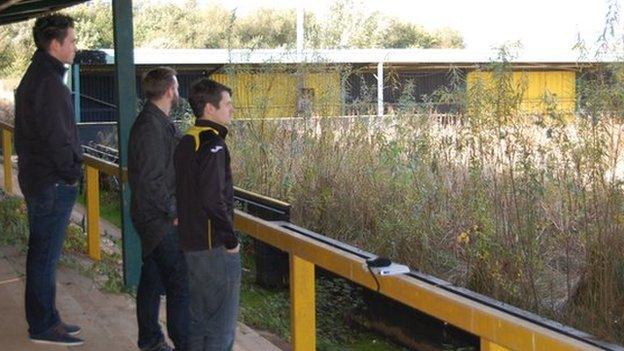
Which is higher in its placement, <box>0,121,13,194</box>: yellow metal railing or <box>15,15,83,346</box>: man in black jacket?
<box>15,15,83,346</box>: man in black jacket

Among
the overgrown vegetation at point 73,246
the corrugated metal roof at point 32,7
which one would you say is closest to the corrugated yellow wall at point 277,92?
the corrugated metal roof at point 32,7

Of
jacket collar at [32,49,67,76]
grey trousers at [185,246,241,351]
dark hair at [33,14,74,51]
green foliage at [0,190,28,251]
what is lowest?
green foliage at [0,190,28,251]

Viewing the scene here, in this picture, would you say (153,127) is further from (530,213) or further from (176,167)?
(530,213)

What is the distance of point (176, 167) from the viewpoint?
383cm

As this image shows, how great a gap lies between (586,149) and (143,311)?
266 centimetres

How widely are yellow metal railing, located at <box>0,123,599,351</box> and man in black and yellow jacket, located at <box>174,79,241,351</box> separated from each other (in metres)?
0.26

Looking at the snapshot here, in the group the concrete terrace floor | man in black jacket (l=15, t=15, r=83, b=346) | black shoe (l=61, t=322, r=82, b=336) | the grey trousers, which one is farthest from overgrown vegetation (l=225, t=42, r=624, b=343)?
man in black jacket (l=15, t=15, r=83, b=346)

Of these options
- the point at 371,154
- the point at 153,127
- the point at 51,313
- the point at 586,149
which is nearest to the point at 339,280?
the point at 371,154

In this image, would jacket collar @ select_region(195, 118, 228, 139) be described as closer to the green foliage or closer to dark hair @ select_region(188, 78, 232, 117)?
dark hair @ select_region(188, 78, 232, 117)

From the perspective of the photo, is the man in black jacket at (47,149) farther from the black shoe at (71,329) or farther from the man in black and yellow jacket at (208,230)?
the man in black and yellow jacket at (208,230)

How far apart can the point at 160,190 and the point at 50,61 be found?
3.07 feet

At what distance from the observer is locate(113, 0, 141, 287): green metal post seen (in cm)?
616

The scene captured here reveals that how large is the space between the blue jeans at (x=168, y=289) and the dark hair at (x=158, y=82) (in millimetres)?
607

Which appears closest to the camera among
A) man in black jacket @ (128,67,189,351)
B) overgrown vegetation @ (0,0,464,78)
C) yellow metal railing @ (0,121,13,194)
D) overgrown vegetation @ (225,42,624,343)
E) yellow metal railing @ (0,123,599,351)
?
yellow metal railing @ (0,123,599,351)
